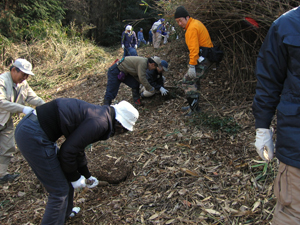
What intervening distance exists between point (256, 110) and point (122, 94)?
522 cm

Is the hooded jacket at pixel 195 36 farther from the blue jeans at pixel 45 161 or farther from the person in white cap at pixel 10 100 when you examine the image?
the blue jeans at pixel 45 161

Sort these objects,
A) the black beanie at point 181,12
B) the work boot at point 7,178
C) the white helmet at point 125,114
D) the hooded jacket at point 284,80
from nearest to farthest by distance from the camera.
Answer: the hooded jacket at point 284,80
the white helmet at point 125,114
the work boot at point 7,178
the black beanie at point 181,12

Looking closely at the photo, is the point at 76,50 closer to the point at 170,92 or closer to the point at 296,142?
the point at 170,92

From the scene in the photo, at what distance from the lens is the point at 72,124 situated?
2219mm

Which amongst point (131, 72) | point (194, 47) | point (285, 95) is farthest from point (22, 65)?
point (285, 95)

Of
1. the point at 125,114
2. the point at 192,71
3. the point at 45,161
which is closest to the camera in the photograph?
the point at 45,161

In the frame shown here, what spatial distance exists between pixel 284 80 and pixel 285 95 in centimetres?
16

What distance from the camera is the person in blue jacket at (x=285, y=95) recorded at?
1509 mm

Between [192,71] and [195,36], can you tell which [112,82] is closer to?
[192,71]

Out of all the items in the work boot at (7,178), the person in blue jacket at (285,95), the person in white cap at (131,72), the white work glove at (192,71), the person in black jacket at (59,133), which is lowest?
the work boot at (7,178)

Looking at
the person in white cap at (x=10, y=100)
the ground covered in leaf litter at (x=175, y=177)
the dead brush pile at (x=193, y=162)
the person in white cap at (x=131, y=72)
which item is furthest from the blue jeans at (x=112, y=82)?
the person in white cap at (x=10, y=100)

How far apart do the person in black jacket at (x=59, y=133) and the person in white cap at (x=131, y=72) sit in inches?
109

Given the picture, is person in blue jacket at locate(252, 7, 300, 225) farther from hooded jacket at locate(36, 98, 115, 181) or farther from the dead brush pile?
hooded jacket at locate(36, 98, 115, 181)

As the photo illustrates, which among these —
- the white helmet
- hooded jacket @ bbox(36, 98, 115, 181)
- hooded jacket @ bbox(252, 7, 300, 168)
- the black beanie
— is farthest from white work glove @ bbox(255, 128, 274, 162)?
the black beanie
